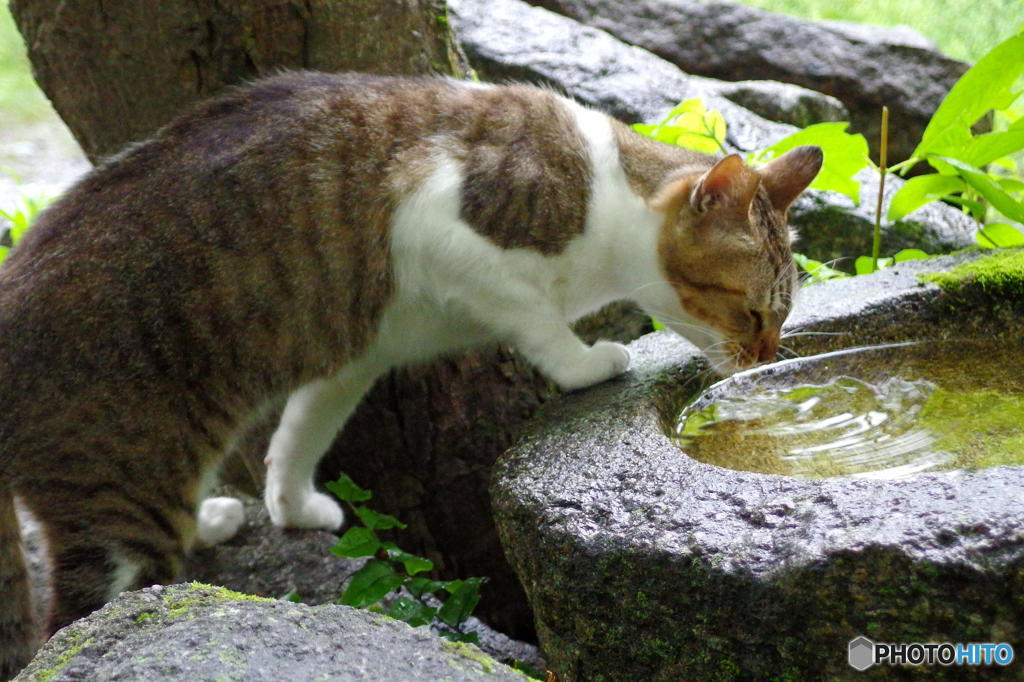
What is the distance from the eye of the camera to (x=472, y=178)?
6.81 ft

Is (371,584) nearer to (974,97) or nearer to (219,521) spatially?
(219,521)

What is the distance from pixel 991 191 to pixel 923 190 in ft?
0.76

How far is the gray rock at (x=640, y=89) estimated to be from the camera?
3.63 m

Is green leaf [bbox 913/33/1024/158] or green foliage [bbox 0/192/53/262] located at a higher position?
green leaf [bbox 913/33/1024/158]

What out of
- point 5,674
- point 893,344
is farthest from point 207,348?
point 893,344

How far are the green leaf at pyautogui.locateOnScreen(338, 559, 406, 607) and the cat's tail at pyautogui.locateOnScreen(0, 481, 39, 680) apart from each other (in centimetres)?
66

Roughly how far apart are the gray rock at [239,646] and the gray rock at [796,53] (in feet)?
15.3

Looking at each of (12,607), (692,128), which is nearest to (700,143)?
(692,128)

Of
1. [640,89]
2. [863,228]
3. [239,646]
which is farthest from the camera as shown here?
[640,89]

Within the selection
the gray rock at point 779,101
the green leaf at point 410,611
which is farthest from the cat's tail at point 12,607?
the gray rock at point 779,101

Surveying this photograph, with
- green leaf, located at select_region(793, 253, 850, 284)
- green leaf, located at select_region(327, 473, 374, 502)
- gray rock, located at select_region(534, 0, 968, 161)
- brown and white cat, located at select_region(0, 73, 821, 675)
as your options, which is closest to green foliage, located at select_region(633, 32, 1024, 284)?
green leaf, located at select_region(793, 253, 850, 284)

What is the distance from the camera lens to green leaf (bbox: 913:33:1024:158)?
2.43 meters

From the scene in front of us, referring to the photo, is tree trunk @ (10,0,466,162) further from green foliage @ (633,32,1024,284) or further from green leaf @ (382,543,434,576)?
green leaf @ (382,543,434,576)

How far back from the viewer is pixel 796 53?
538 centimetres
